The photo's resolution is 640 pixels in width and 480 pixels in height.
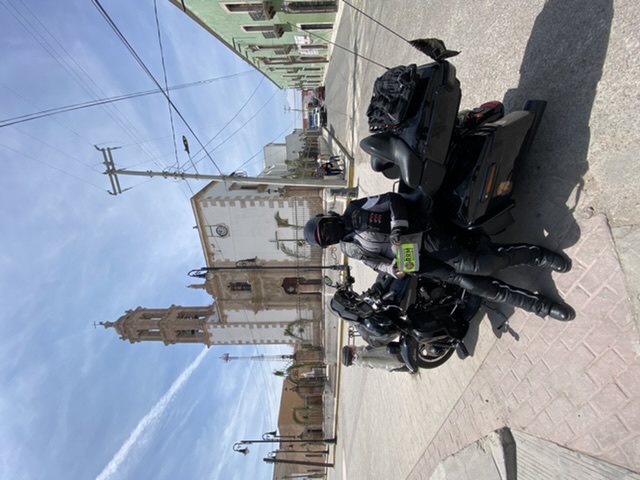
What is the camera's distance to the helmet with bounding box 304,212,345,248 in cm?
346

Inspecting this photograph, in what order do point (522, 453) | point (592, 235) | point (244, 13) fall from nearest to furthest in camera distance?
point (592, 235) → point (522, 453) → point (244, 13)

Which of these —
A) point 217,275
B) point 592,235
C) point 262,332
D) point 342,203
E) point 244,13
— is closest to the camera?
point 592,235

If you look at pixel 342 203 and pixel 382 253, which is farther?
pixel 342 203

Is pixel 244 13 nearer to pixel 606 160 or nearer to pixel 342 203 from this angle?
pixel 342 203

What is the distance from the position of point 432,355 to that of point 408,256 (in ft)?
9.74

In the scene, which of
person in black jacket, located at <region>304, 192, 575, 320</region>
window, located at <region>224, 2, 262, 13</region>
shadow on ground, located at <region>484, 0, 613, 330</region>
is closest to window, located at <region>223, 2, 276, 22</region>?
window, located at <region>224, 2, 262, 13</region>

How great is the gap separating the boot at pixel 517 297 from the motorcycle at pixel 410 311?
730mm

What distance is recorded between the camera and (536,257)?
313 centimetres


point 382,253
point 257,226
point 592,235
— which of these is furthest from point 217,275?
point 592,235

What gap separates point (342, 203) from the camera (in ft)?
41.1

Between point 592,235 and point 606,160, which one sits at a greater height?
point 606,160

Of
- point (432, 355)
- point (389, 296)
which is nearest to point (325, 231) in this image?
point (389, 296)

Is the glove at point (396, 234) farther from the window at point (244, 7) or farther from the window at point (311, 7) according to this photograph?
the window at point (311, 7)

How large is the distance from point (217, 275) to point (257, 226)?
404 cm
